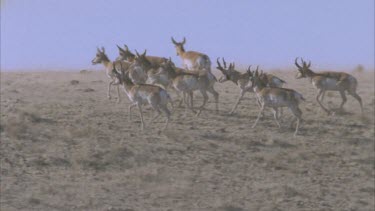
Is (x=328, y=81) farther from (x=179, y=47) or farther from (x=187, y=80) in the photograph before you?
(x=179, y=47)

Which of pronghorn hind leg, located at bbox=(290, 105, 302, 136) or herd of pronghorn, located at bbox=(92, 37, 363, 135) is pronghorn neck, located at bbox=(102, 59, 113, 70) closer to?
herd of pronghorn, located at bbox=(92, 37, 363, 135)

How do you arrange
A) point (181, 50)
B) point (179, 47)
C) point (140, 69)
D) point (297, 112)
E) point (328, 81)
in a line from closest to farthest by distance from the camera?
1. point (297, 112)
2. point (328, 81)
3. point (140, 69)
4. point (181, 50)
5. point (179, 47)

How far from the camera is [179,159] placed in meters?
25.2

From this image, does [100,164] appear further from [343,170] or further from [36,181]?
[343,170]

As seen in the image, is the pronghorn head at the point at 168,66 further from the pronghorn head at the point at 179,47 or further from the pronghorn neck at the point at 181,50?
the pronghorn head at the point at 179,47

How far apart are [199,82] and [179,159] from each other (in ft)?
12.7

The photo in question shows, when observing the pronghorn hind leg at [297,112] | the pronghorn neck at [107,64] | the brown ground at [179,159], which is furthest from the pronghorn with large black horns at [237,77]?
the pronghorn neck at [107,64]

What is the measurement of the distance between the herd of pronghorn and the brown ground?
73 centimetres

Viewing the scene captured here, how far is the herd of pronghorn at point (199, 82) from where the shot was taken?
88.1 feet

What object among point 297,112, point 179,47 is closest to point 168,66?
point 297,112

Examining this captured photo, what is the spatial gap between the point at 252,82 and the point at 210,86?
5.17 ft

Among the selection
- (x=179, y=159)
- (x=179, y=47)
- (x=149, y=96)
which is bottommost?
(x=179, y=159)

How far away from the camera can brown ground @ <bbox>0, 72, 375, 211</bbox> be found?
74.7 feet

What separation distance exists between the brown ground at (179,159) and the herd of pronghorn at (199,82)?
2.38ft
